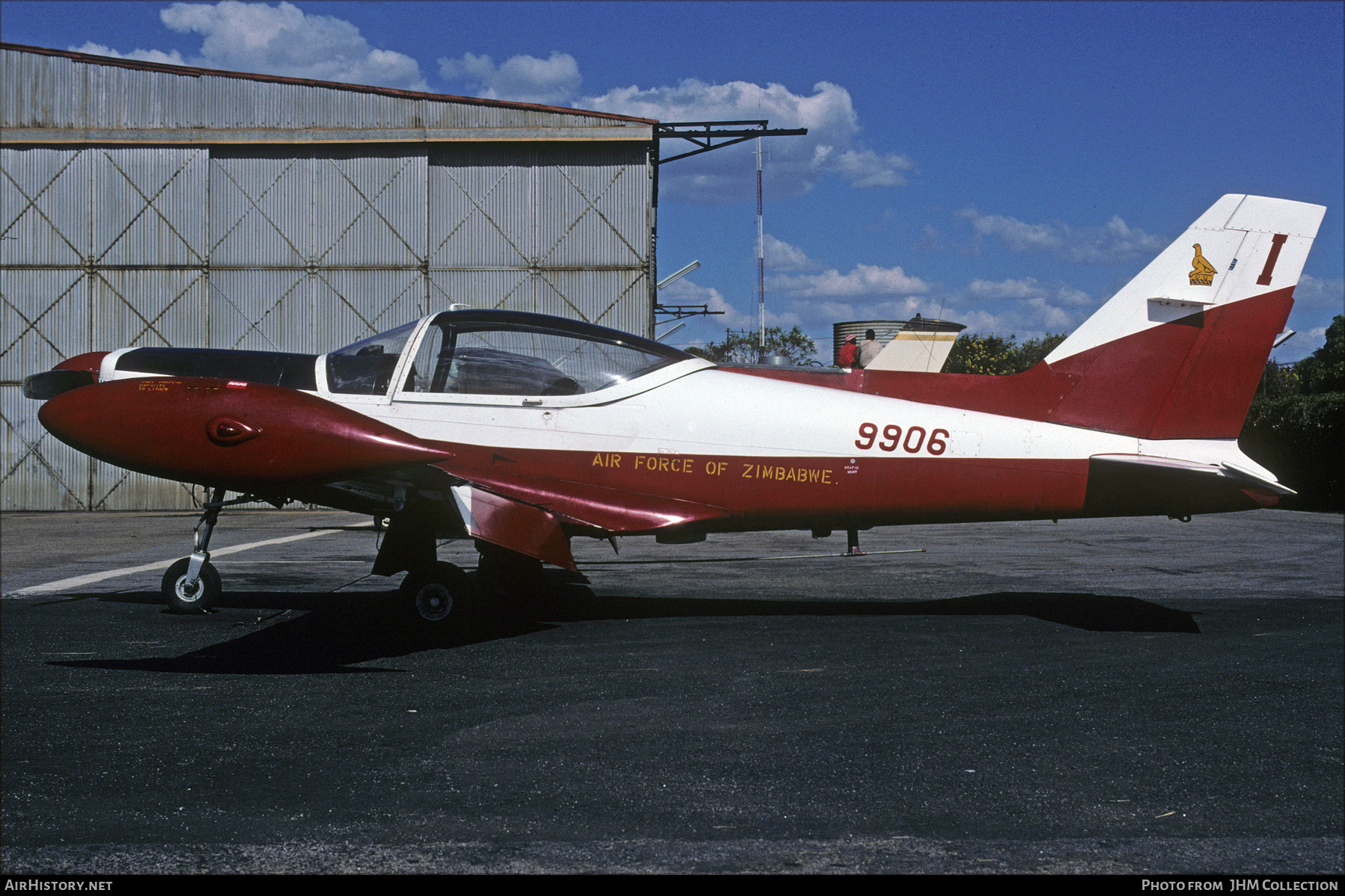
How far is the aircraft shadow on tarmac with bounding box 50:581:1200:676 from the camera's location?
20.2 feet

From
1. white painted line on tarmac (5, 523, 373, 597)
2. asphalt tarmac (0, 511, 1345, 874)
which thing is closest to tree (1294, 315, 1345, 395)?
asphalt tarmac (0, 511, 1345, 874)

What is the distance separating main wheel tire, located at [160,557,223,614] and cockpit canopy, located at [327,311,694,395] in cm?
187

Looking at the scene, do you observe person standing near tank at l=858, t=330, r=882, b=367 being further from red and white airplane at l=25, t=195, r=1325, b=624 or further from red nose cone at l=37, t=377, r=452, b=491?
red nose cone at l=37, t=377, r=452, b=491

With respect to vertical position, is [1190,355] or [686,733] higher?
[1190,355]

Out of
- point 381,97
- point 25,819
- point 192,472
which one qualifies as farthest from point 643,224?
point 25,819

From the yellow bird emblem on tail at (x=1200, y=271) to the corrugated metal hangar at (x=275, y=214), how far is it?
57.2 ft

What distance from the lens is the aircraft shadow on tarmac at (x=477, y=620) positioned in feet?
20.2

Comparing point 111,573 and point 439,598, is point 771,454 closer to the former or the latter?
point 439,598

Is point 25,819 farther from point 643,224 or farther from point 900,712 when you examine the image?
point 643,224

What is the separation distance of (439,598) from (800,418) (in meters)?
2.94

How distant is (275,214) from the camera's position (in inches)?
968

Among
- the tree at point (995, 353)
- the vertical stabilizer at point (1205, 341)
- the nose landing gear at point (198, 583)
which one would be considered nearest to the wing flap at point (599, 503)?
the nose landing gear at point (198, 583)

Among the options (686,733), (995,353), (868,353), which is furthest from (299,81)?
(995,353)

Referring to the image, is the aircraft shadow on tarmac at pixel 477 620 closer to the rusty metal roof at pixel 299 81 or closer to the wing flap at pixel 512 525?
the wing flap at pixel 512 525
